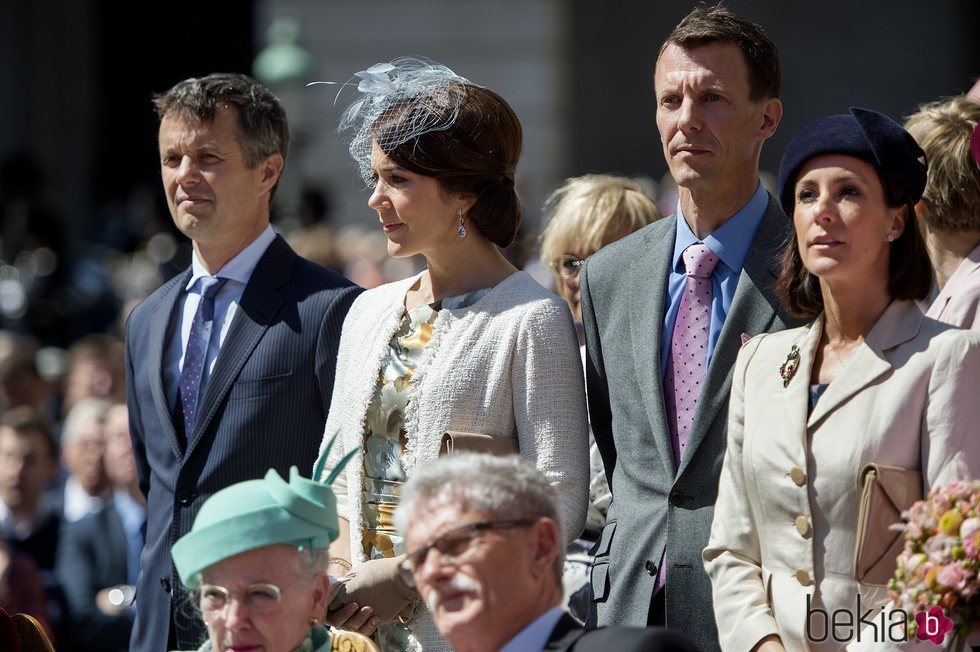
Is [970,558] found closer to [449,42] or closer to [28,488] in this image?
[28,488]

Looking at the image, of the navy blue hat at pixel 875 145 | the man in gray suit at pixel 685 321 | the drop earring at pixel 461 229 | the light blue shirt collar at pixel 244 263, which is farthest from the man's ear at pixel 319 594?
the light blue shirt collar at pixel 244 263

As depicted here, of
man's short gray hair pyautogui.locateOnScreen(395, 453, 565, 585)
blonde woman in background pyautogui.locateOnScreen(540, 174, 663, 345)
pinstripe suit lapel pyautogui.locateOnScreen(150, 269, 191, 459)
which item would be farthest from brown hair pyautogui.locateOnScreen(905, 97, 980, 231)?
pinstripe suit lapel pyautogui.locateOnScreen(150, 269, 191, 459)

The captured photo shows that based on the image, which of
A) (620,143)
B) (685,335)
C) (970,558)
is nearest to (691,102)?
(685,335)

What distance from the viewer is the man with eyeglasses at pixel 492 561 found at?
9.90 feet

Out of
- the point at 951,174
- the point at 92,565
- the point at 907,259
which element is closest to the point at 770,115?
the point at 951,174

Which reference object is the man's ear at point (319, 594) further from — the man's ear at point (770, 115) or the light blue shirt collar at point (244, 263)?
the man's ear at point (770, 115)

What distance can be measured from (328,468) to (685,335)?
3.47 feet

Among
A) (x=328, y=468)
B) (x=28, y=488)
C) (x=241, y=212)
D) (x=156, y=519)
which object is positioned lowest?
(x=28, y=488)

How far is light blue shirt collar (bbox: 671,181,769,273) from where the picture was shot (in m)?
4.07

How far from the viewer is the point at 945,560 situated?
9.84ft

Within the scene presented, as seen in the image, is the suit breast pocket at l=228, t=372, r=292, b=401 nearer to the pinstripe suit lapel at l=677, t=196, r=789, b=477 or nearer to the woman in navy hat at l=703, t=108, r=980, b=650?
the pinstripe suit lapel at l=677, t=196, r=789, b=477

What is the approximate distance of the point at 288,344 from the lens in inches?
182

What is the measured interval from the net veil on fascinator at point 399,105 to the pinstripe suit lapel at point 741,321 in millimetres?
881

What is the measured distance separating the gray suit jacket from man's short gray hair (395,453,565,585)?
81cm
